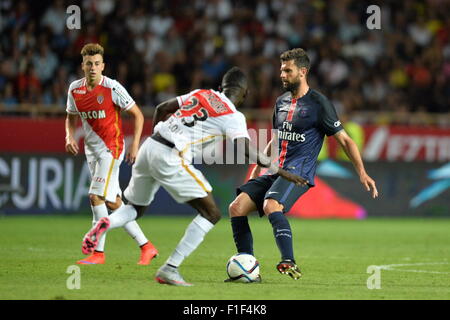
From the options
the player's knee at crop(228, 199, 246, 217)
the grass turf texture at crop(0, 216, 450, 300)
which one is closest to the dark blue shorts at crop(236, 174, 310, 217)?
the player's knee at crop(228, 199, 246, 217)

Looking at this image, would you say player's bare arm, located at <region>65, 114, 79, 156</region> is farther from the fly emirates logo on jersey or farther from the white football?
the white football

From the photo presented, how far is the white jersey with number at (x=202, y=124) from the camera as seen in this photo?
791cm

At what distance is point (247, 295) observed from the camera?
7301mm

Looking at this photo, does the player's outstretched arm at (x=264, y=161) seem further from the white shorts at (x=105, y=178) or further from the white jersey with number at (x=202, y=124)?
the white shorts at (x=105, y=178)

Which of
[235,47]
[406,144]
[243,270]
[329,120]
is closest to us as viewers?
[243,270]

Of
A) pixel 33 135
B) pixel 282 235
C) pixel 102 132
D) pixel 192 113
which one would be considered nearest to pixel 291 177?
pixel 282 235

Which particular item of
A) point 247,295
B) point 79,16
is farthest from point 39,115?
point 247,295

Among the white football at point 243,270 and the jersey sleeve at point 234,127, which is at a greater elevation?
the jersey sleeve at point 234,127

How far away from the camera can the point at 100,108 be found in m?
10.2

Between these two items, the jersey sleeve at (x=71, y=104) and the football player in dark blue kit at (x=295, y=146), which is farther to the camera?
the jersey sleeve at (x=71, y=104)

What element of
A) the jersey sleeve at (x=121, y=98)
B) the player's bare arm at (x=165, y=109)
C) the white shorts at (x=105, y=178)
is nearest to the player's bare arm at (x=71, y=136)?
the white shorts at (x=105, y=178)

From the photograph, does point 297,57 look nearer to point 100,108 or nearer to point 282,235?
point 282,235

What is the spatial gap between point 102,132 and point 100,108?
0.90 ft

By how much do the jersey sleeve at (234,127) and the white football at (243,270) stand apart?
1.31m
